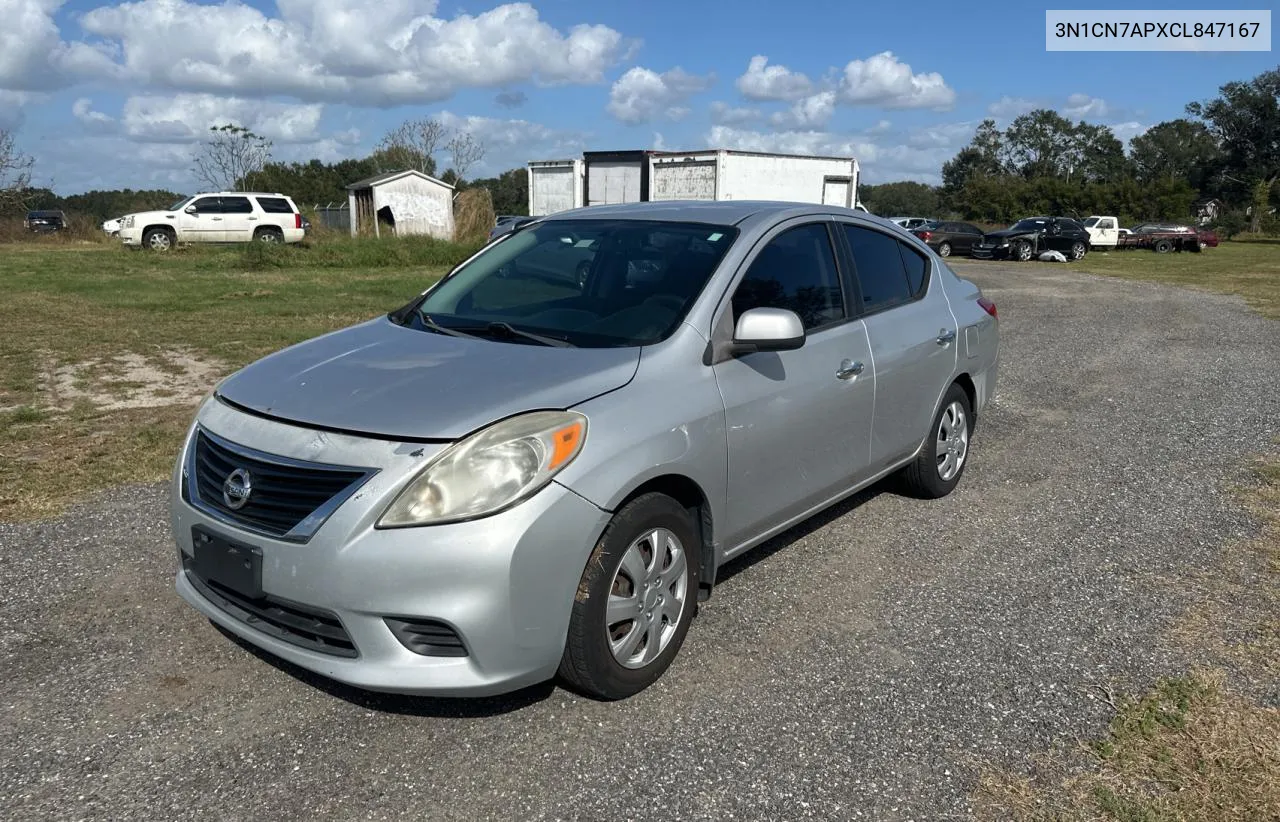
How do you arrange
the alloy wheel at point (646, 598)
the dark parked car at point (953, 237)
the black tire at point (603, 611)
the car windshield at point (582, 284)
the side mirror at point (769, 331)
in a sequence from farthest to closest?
the dark parked car at point (953, 237), the car windshield at point (582, 284), the side mirror at point (769, 331), the alloy wheel at point (646, 598), the black tire at point (603, 611)

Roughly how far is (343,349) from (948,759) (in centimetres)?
259

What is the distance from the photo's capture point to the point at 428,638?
2793mm

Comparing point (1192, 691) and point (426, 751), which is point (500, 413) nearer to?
point (426, 751)

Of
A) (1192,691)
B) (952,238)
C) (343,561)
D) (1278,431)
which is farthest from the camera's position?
(952,238)

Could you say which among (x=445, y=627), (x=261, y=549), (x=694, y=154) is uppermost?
(x=694, y=154)

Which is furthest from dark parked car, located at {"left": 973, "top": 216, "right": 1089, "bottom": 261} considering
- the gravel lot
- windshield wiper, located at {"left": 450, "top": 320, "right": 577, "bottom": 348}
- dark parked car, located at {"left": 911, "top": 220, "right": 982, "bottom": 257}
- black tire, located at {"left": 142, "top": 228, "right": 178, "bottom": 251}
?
windshield wiper, located at {"left": 450, "top": 320, "right": 577, "bottom": 348}

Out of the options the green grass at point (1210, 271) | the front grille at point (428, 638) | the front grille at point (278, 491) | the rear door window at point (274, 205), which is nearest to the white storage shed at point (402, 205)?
the rear door window at point (274, 205)

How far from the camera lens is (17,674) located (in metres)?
3.36

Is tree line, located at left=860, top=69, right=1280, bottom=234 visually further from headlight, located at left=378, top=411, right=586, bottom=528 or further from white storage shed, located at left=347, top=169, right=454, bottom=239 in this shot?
headlight, located at left=378, top=411, right=586, bottom=528

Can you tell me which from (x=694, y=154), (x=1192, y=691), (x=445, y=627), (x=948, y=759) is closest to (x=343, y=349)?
(x=445, y=627)

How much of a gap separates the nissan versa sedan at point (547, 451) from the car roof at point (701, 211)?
0.02 m

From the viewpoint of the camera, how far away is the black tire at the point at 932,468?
5.11 m

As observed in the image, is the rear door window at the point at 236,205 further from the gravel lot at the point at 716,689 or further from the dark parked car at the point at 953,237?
the gravel lot at the point at 716,689

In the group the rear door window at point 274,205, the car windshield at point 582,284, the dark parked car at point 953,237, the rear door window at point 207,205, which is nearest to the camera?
the car windshield at point 582,284
